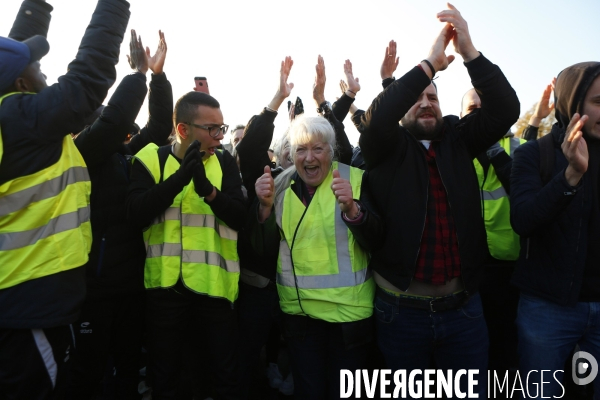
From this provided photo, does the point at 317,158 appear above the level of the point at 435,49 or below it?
below

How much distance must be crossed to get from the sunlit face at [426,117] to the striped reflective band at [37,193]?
1907 millimetres

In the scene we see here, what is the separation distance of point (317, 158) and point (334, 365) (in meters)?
1.25

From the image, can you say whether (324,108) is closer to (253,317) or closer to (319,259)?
(319,259)

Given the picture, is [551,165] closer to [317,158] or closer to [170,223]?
[317,158]

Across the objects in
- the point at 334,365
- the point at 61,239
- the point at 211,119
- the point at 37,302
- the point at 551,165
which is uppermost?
the point at 211,119

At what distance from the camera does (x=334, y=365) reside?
2.62 m

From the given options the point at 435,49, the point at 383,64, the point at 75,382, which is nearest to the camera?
the point at 435,49

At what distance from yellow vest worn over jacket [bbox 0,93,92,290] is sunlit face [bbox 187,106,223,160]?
966 mm

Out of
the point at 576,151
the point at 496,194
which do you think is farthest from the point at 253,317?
the point at 576,151

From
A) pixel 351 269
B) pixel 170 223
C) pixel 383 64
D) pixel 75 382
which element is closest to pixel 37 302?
pixel 170 223

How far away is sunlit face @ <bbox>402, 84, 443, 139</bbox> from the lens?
264cm

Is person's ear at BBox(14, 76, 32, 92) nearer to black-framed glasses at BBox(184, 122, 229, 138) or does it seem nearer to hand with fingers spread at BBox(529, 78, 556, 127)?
black-framed glasses at BBox(184, 122, 229, 138)

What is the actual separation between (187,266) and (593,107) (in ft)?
8.30

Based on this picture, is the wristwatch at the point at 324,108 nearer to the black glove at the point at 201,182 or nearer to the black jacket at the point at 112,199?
the black glove at the point at 201,182
